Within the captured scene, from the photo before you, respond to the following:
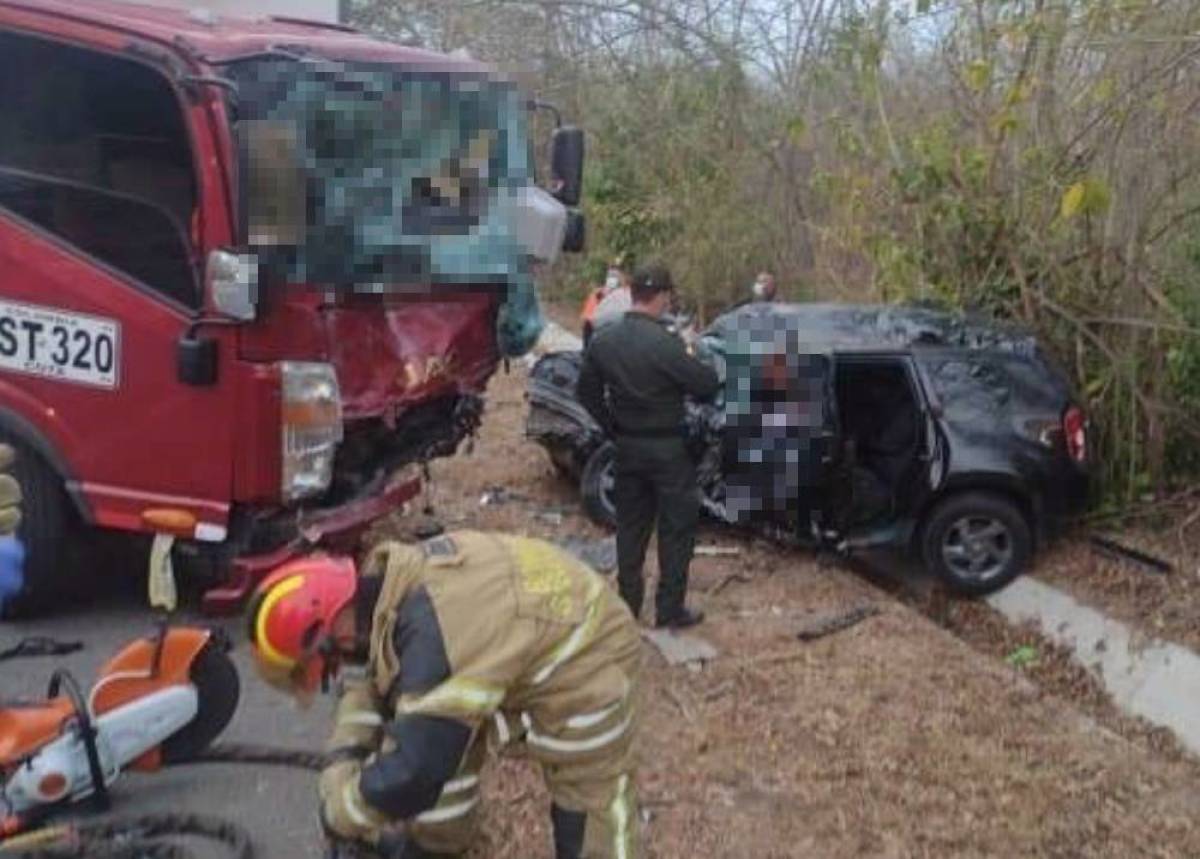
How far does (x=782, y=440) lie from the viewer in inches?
302

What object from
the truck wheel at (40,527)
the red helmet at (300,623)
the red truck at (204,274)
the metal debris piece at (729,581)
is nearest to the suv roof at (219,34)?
the red truck at (204,274)

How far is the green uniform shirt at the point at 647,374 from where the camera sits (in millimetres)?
6230

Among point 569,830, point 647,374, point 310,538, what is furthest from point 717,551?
point 569,830

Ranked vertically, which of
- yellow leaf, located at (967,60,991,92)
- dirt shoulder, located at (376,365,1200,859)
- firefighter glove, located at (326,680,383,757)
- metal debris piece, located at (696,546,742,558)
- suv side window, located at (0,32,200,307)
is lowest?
dirt shoulder, located at (376,365,1200,859)

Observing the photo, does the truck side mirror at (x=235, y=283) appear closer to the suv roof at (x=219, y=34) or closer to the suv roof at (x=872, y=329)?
the suv roof at (x=219, y=34)

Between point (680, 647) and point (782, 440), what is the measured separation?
1716 millimetres

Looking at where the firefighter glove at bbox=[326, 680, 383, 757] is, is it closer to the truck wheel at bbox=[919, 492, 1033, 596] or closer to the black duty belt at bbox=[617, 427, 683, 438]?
the black duty belt at bbox=[617, 427, 683, 438]

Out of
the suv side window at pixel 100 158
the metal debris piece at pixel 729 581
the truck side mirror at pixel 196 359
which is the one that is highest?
the suv side window at pixel 100 158

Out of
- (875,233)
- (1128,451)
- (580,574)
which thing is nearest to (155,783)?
(580,574)

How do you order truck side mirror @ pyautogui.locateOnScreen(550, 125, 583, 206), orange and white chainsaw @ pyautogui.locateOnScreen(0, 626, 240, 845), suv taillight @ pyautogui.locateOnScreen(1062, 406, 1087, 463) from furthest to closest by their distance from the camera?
suv taillight @ pyautogui.locateOnScreen(1062, 406, 1087, 463), truck side mirror @ pyautogui.locateOnScreen(550, 125, 583, 206), orange and white chainsaw @ pyautogui.locateOnScreen(0, 626, 240, 845)

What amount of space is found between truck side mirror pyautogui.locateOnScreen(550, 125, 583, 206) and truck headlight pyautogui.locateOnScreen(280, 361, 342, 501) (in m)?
1.74

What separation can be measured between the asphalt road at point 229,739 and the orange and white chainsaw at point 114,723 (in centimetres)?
17

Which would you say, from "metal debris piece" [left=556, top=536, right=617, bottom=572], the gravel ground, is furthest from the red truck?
"metal debris piece" [left=556, top=536, right=617, bottom=572]

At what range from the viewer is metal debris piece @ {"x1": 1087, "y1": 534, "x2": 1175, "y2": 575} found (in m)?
7.47
